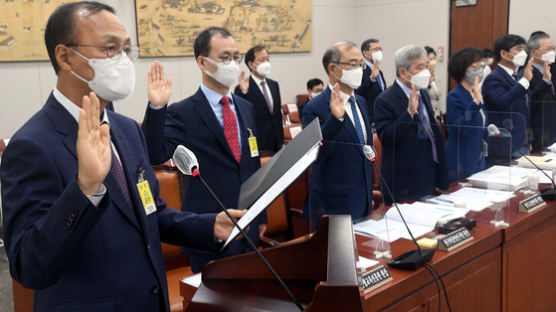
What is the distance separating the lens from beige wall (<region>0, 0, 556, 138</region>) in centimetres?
596

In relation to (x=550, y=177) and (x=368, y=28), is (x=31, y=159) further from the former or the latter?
(x=368, y=28)

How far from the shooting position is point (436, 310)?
2.11m

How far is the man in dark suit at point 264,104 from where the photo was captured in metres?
5.57

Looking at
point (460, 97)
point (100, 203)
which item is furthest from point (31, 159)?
point (460, 97)

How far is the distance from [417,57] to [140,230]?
2.75 m

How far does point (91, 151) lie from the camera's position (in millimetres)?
1071

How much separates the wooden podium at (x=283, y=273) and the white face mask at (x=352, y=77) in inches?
74.3

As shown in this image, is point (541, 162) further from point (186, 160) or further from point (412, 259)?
point (186, 160)

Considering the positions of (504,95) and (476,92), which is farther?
(504,95)

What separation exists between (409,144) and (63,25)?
205cm

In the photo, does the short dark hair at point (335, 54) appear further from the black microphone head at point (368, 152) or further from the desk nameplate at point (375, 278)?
the desk nameplate at point (375, 278)

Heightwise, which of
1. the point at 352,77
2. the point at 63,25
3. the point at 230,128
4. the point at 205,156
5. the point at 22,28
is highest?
the point at 22,28

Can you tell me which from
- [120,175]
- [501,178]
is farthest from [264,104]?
[120,175]

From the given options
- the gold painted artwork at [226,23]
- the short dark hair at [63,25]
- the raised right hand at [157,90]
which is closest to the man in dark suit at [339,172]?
the raised right hand at [157,90]
